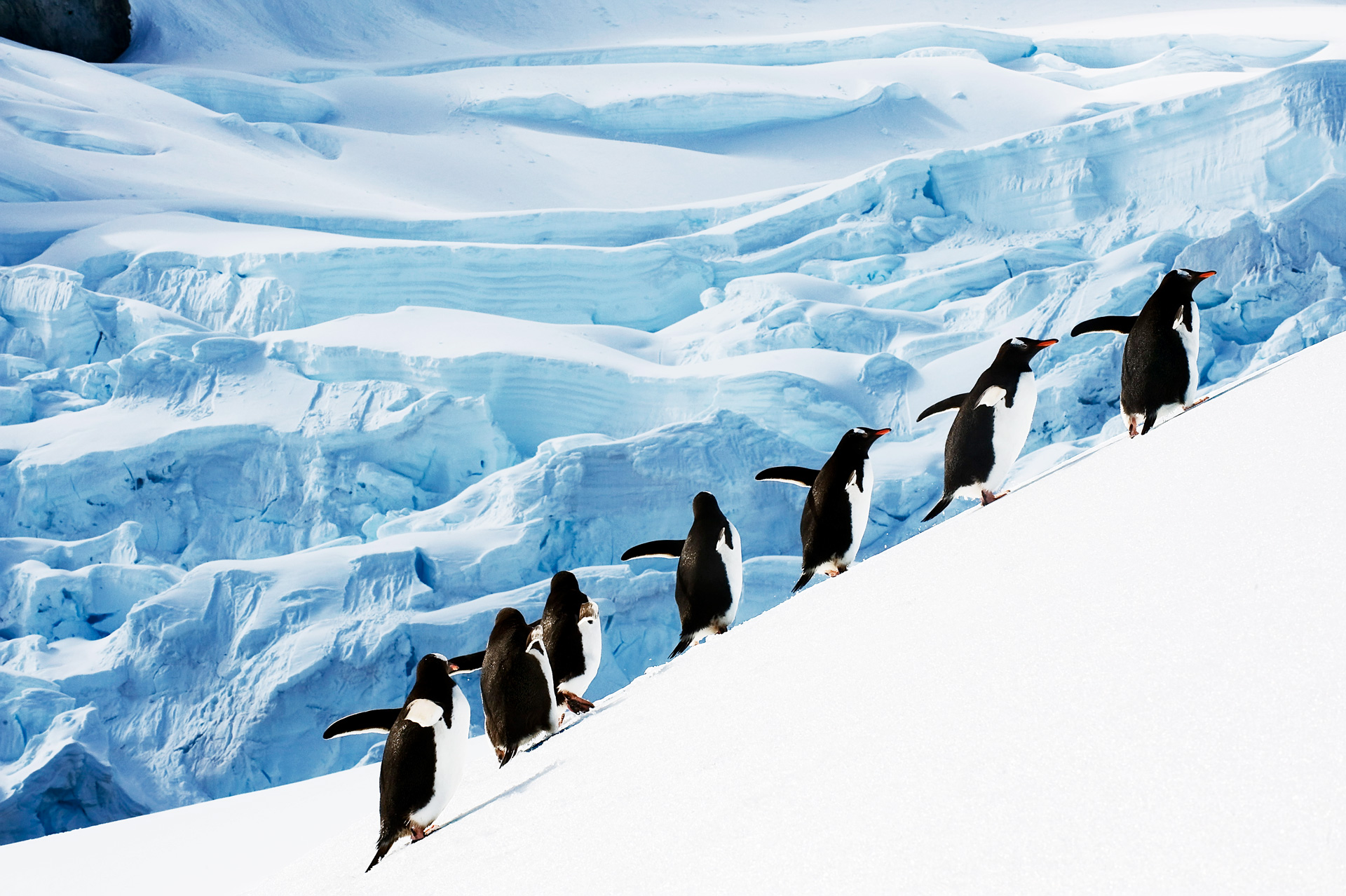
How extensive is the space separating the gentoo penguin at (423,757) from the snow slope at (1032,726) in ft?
0.29

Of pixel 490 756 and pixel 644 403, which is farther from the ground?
pixel 490 756

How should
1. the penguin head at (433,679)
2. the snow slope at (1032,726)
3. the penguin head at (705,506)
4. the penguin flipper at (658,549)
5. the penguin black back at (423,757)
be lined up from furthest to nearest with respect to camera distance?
the penguin flipper at (658,549) < the penguin head at (705,506) < the penguin head at (433,679) < the penguin black back at (423,757) < the snow slope at (1032,726)

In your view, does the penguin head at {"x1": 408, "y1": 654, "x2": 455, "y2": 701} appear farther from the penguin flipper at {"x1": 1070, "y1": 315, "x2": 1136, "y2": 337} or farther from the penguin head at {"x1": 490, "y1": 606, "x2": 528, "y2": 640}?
the penguin flipper at {"x1": 1070, "y1": 315, "x2": 1136, "y2": 337}

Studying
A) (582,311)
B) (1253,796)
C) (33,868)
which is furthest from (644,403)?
(1253,796)

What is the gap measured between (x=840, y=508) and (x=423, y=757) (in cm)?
138

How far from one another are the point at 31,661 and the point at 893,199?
9.21 m

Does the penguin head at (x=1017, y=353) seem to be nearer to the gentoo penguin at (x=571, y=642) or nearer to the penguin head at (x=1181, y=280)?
the penguin head at (x=1181, y=280)

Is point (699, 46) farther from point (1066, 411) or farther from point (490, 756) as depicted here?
point (490, 756)

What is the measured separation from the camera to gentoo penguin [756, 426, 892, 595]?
3.18m

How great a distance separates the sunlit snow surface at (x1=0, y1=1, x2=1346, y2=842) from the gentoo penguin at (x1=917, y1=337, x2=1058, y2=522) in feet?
13.9

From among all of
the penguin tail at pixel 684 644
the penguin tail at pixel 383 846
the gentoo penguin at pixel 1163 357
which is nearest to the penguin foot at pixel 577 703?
the penguin tail at pixel 684 644

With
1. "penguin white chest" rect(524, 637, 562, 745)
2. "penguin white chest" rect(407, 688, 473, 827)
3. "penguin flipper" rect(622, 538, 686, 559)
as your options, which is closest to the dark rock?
"penguin flipper" rect(622, 538, 686, 559)

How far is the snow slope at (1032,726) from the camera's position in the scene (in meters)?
0.94

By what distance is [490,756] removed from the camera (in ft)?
10.6
